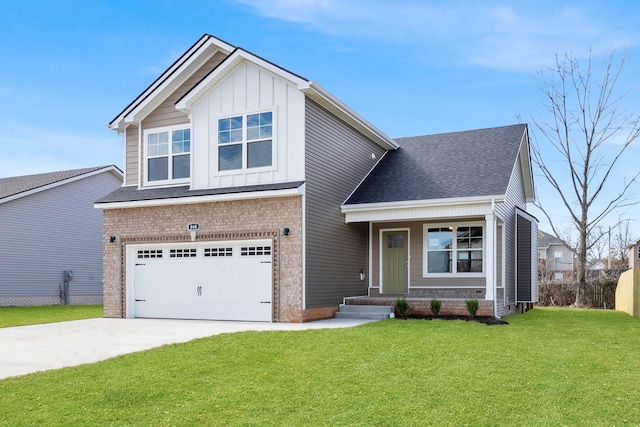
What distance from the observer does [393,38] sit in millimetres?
17625

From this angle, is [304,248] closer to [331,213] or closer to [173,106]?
[331,213]

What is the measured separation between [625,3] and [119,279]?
1706 centimetres

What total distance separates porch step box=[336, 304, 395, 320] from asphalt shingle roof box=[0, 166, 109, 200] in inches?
660

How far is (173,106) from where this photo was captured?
56.5 feet

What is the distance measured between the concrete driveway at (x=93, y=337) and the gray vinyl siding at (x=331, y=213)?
51.3 inches

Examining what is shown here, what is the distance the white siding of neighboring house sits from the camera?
48.5 ft

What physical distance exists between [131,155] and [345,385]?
12798 mm

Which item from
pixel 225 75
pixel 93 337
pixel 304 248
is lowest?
pixel 93 337

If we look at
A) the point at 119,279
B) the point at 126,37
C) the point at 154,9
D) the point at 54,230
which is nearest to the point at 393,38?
the point at 154,9

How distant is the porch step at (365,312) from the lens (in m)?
15.2

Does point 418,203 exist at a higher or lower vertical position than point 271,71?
lower

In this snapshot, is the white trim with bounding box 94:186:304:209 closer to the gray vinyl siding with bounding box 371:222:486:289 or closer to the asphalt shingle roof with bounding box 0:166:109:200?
the gray vinyl siding with bounding box 371:222:486:289

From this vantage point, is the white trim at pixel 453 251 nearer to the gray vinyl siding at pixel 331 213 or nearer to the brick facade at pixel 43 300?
the gray vinyl siding at pixel 331 213

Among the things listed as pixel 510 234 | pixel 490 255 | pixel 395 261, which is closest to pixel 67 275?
pixel 395 261
